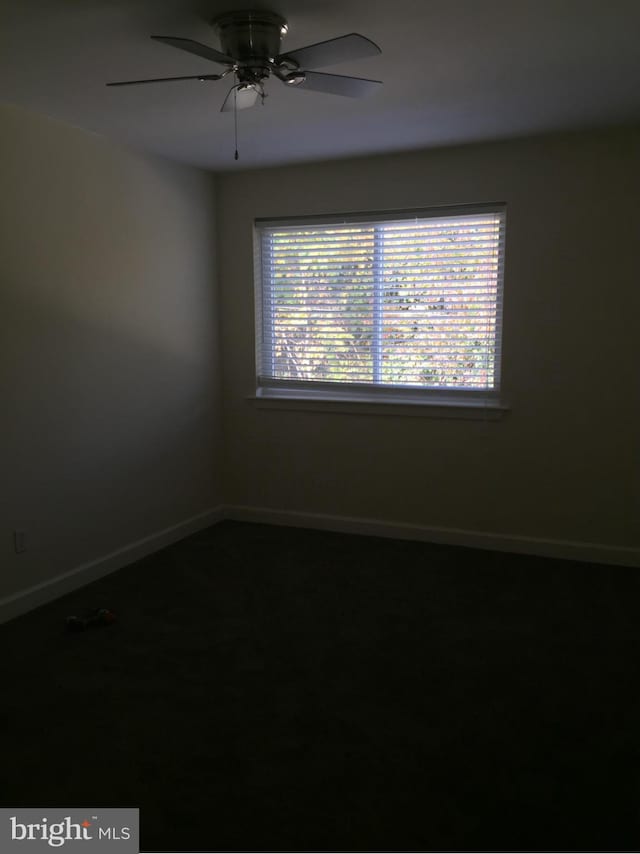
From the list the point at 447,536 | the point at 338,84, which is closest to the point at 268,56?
the point at 338,84

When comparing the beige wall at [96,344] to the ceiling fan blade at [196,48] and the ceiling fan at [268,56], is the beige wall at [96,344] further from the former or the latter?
the ceiling fan blade at [196,48]

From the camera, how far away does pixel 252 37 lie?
2.27 metres

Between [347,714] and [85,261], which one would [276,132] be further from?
[347,714]

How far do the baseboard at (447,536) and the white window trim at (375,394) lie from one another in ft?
2.51

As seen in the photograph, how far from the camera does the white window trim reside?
4.20m

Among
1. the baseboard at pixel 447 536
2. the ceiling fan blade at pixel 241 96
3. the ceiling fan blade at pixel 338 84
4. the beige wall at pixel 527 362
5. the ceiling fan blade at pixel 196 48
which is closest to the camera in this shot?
the ceiling fan blade at pixel 196 48

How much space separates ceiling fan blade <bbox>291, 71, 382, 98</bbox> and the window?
1.88m

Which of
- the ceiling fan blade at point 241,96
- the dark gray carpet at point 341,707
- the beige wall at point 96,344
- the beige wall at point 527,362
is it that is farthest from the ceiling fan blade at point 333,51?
the dark gray carpet at point 341,707

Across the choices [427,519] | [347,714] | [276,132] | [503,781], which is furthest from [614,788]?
[276,132]

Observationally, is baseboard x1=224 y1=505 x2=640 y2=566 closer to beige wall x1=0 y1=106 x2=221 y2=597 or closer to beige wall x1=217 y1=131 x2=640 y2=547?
beige wall x1=217 y1=131 x2=640 y2=547

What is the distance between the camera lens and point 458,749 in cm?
235

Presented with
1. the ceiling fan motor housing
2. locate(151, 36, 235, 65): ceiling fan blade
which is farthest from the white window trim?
locate(151, 36, 235, 65): ceiling fan blade

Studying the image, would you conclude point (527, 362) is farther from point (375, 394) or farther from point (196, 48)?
point (196, 48)

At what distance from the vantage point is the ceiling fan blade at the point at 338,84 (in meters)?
2.31
